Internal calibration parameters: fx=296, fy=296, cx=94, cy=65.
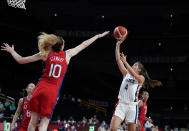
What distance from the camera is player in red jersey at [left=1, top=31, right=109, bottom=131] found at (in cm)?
404

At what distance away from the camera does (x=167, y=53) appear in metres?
27.0

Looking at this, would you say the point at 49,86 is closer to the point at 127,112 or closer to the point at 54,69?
the point at 54,69

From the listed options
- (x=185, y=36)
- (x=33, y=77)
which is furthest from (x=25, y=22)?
(x=185, y=36)

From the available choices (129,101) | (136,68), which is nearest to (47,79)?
(129,101)

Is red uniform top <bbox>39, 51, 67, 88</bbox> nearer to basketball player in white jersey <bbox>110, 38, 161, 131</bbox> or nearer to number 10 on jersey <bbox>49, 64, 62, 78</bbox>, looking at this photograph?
number 10 on jersey <bbox>49, 64, 62, 78</bbox>

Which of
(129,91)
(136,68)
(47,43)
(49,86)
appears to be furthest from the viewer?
(136,68)

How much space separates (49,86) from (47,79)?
0.39ft

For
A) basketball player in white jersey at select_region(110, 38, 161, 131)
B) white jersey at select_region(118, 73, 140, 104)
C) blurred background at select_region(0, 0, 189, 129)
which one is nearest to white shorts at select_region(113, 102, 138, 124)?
basketball player in white jersey at select_region(110, 38, 161, 131)

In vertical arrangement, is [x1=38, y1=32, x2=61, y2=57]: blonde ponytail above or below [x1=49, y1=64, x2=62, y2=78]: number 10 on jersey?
above

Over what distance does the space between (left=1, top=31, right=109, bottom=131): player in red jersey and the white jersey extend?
8.06 feet

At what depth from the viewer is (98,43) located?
26.0 meters

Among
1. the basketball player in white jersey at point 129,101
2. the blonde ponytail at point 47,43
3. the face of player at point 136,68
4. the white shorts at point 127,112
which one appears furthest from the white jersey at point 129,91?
the blonde ponytail at point 47,43

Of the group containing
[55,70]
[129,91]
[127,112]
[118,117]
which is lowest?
[118,117]

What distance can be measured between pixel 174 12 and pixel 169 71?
6561mm
